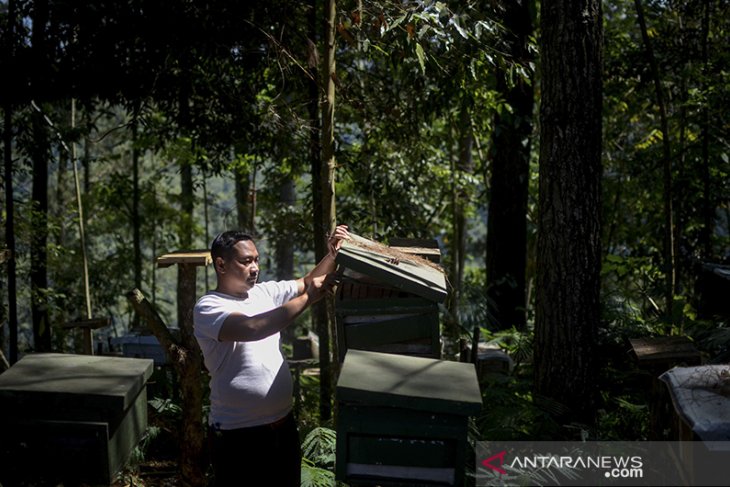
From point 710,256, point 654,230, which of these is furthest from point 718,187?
point 654,230

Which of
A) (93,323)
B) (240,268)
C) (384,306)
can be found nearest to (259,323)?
(240,268)

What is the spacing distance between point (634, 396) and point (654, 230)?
6287 millimetres

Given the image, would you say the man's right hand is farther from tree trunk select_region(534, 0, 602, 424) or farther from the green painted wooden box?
tree trunk select_region(534, 0, 602, 424)

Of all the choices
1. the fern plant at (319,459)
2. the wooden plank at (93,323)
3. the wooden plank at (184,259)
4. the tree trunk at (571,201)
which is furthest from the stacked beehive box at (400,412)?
the wooden plank at (93,323)

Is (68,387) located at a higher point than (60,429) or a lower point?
higher

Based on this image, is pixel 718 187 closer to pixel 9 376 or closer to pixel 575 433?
pixel 575 433

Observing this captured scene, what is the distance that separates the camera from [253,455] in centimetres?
364

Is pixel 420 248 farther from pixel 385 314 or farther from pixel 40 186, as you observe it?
pixel 40 186

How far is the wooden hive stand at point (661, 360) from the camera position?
193 inches

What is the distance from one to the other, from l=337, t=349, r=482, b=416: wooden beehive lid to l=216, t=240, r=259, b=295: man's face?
0.65 metres

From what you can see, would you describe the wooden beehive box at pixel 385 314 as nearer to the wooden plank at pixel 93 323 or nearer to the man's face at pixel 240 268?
the man's face at pixel 240 268

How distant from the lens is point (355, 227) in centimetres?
1085

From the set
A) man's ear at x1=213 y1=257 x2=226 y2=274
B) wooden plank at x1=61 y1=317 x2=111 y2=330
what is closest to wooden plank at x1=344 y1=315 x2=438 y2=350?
man's ear at x1=213 y1=257 x2=226 y2=274

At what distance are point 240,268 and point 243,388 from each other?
1.98 feet
